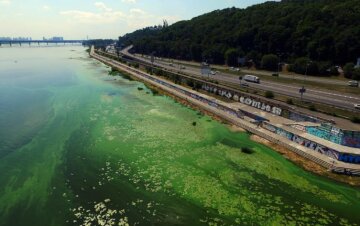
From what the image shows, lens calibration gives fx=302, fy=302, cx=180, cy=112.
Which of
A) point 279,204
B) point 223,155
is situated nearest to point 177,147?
point 223,155

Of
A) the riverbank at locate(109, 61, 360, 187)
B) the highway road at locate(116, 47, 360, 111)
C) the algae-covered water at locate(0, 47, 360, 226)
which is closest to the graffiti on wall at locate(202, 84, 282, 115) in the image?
the riverbank at locate(109, 61, 360, 187)

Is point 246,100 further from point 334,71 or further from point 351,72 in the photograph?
point 334,71

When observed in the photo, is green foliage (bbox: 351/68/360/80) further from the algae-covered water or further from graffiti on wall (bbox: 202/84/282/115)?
the algae-covered water

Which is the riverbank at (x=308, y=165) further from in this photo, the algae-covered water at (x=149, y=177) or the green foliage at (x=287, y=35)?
the green foliage at (x=287, y=35)

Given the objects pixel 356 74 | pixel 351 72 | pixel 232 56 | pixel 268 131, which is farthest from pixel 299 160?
pixel 232 56

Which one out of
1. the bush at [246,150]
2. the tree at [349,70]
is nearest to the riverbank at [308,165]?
the bush at [246,150]

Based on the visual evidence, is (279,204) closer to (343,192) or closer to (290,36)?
(343,192)
